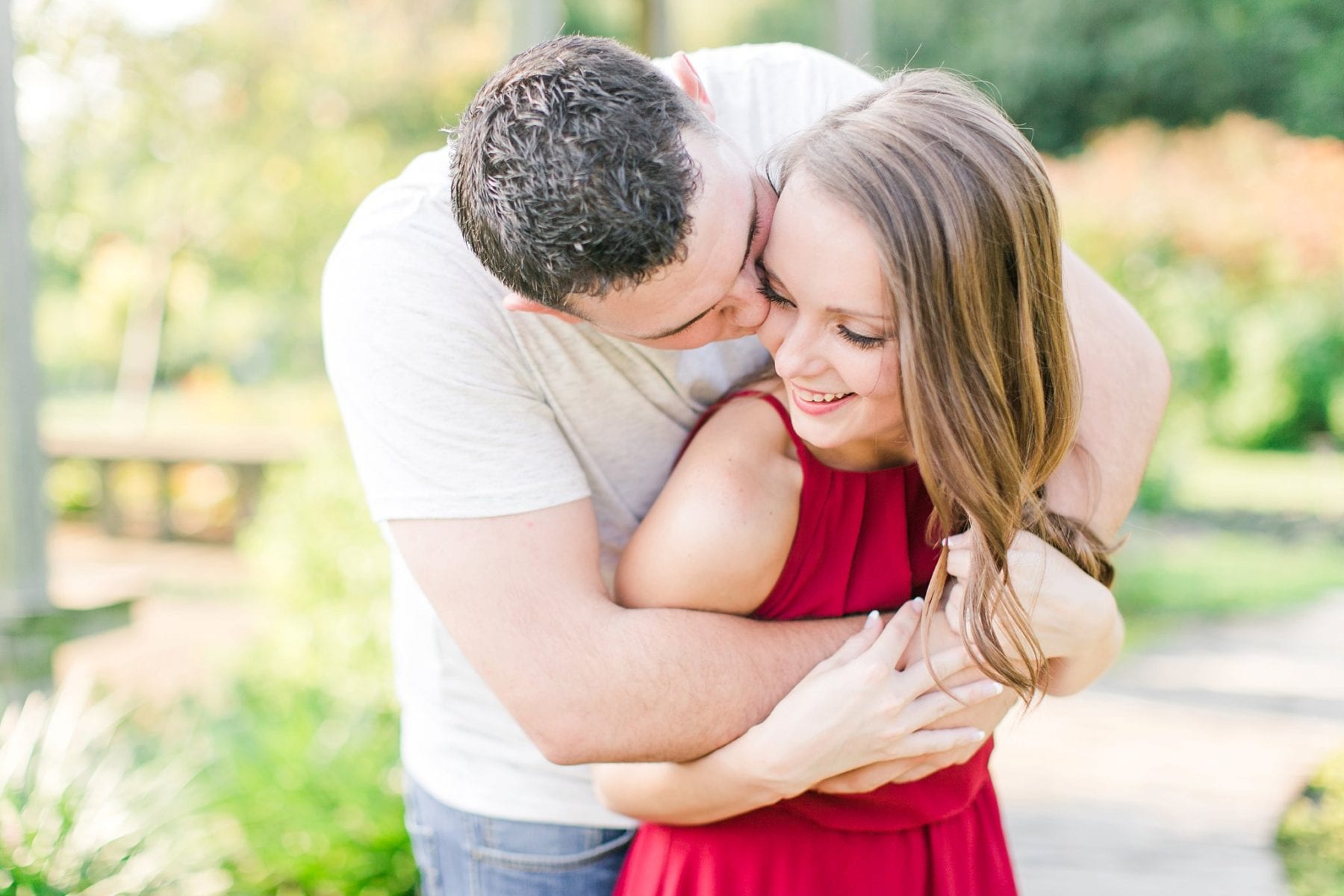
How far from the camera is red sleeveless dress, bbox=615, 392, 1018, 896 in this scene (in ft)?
5.56

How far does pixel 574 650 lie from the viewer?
155 cm

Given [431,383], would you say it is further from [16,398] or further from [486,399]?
[16,398]

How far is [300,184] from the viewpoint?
960 cm

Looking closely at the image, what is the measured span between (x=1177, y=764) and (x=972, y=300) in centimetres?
430

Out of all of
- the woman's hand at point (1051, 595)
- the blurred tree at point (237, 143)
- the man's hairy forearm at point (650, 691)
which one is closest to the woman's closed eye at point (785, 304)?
the woman's hand at point (1051, 595)

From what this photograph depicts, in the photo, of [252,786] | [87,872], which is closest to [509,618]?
[87,872]

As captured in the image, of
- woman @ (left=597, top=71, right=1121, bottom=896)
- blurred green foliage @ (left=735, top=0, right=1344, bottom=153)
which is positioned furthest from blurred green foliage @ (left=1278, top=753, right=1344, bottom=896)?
blurred green foliage @ (left=735, top=0, right=1344, bottom=153)

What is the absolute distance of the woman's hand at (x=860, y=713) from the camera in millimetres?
1531

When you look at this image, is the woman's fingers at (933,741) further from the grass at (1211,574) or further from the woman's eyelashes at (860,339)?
the grass at (1211,574)

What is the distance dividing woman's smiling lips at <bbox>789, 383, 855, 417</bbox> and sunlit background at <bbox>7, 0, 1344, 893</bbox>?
1091 mm

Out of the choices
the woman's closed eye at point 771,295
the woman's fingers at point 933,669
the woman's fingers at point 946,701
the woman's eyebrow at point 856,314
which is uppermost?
the woman's eyebrow at point 856,314

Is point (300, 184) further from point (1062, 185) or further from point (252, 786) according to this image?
point (1062, 185)

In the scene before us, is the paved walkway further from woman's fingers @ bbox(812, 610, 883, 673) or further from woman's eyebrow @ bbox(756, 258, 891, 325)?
woman's eyebrow @ bbox(756, 258, 891, 325)

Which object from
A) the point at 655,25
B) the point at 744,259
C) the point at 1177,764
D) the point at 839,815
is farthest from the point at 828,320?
the point at 1177,764
